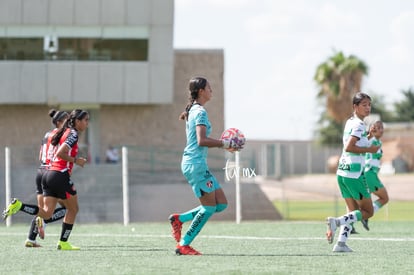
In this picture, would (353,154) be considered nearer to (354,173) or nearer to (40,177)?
(354,173)

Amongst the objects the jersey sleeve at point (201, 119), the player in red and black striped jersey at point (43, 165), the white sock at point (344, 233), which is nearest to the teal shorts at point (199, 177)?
the jersey sleeve at point (201, 119)

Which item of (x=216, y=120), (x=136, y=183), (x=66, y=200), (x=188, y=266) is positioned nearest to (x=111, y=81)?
(x=216, y=120)

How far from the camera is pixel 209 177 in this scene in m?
11.1

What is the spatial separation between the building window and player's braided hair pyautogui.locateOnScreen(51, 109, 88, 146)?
26.6 meters

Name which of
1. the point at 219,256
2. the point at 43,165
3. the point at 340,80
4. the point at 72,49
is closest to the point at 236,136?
the point at 219,256

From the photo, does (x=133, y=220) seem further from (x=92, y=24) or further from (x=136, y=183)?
(x=92, y=24)

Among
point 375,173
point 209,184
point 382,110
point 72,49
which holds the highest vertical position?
point 72,49

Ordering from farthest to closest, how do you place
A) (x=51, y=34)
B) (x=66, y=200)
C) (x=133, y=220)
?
(x=51, y=34), (x=133, y=220), (x=66, y=200)

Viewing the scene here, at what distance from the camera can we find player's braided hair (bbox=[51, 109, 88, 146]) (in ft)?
41.3

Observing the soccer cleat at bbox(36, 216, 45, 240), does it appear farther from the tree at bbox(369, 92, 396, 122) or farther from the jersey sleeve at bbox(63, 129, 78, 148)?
the tree at bbox(369, 92, 396, 122)

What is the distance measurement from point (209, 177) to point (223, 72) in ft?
93.6

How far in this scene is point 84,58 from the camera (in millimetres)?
39094

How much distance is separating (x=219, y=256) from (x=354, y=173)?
2060mm

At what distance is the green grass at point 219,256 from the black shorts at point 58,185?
2.42 ft
